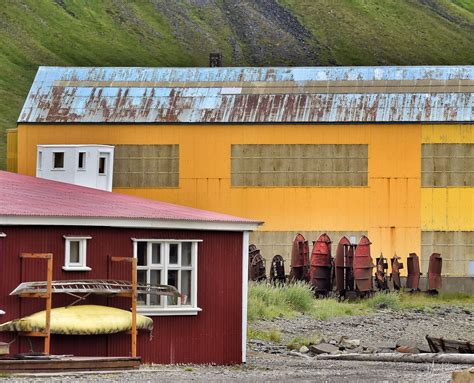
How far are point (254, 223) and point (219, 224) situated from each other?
3.27 feet

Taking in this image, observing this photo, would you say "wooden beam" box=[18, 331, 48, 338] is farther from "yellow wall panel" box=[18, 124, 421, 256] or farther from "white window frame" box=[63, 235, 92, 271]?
"yellow wall panel" box=[18, 124, 421, 256]

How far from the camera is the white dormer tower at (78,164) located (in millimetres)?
49500

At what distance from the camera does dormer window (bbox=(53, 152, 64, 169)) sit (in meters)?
51.7

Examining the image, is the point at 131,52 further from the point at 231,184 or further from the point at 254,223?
the point at 254,223

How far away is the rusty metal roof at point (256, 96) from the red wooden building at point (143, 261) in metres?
27.2

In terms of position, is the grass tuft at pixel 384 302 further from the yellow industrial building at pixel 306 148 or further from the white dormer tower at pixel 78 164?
the white dormer tower at pixel 78 164

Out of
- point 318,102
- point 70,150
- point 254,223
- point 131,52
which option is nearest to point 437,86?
point 318,102

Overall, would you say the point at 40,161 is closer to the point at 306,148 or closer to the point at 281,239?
the point at 281,239

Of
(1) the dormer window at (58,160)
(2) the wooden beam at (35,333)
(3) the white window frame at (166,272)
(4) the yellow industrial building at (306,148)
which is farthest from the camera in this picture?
(4) the yellow industrial building at (306,148)

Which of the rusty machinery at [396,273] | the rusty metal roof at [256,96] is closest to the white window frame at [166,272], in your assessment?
the rusty machinery at [396,273]

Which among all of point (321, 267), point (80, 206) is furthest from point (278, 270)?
point (80, 206)

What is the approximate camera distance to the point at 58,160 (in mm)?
52094

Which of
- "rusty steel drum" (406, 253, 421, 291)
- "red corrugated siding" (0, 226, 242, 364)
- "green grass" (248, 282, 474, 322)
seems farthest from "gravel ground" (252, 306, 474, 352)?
"rusty steel drum" (406, 253, 421, 291)

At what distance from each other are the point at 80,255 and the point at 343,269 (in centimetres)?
2562
